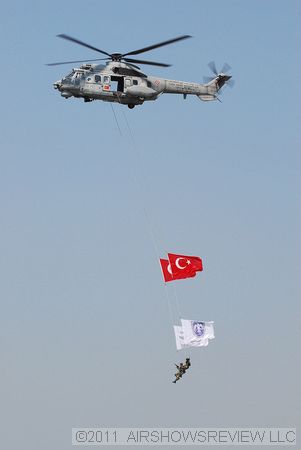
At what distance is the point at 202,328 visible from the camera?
7862 centimetres

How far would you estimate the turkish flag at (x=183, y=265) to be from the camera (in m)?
81.3

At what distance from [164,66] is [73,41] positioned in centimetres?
608

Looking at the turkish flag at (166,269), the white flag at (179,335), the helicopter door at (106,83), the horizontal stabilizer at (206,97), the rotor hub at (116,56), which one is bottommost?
the white flag at (179,335)

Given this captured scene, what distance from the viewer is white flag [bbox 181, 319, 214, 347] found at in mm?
78000

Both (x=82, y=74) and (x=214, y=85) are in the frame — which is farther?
(x=214, y=85)

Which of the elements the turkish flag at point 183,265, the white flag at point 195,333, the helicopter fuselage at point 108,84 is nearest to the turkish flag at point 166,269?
the turkish flag at point 183,265

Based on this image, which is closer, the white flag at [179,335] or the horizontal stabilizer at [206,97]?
the white flag at [179,335]

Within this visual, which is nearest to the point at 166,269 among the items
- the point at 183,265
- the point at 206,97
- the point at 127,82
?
the point at 183,265

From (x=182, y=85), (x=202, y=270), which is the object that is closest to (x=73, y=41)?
(x=182, y=85)

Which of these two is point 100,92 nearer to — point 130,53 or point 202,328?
point 130,53

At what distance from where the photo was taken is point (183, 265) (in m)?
81.4

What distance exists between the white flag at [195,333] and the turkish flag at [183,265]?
405 cm

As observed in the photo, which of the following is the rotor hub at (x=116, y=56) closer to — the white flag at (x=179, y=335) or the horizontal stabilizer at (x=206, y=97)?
the horizontal stabilizer at (x=206, y=97)

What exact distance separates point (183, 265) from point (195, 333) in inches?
213
